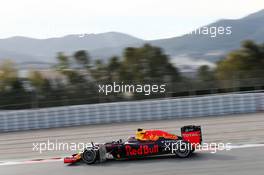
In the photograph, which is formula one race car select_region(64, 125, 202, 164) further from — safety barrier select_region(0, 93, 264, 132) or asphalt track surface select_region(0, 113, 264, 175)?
safety barrier select_region(0, 93, 264, 132)

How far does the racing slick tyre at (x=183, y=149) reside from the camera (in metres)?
10.6

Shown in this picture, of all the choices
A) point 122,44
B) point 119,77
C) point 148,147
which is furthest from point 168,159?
point 122,44

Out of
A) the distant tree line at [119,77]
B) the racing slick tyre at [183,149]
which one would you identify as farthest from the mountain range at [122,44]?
the racing slick tyre at [183,149]

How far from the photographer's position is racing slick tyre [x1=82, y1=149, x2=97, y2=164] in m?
10.9

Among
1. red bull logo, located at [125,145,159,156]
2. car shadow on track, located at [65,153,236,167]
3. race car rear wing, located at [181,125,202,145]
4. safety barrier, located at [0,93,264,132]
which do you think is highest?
safety barrier, located at [0,93,264,132]

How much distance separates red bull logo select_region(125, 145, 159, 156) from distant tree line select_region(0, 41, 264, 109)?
32.0 feet

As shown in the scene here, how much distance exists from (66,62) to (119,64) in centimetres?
373

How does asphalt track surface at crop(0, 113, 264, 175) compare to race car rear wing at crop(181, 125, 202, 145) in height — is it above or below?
below

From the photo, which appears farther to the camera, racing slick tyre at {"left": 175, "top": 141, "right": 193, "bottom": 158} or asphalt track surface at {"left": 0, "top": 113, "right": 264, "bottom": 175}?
racing slick tyre at {"left": 175, "top": 141, "right": 193, "bottom": 158}

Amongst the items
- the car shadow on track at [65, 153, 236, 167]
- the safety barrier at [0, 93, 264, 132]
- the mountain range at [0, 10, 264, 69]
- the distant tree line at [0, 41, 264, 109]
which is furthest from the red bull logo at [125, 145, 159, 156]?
the mountain range at [0, 10, 264, 69]

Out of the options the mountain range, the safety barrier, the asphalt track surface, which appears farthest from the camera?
the mountain range

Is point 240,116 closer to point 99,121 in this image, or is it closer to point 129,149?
point 99,121

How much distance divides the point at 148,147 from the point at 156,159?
38 cm

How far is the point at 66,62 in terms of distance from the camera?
1119 inches
